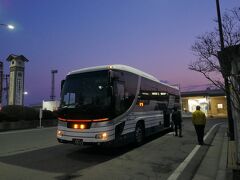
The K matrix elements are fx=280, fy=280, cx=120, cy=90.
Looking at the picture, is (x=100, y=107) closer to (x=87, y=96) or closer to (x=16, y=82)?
(x=87, y=96)

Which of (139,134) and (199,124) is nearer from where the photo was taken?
(139,134)

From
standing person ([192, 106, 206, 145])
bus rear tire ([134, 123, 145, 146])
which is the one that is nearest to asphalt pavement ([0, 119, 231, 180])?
bus rear tire ([134, 123, 145, 146])

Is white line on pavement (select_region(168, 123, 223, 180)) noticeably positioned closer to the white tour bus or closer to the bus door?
the white tour bus

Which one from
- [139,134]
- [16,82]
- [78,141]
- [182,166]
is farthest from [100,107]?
[16,82]

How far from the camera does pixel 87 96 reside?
10.0m

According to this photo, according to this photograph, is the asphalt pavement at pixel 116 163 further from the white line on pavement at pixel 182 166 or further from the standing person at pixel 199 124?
the standing person at pixel 199 124

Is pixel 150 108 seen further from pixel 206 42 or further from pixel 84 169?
pixel 84 169

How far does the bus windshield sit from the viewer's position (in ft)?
32.0

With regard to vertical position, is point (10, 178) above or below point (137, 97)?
below

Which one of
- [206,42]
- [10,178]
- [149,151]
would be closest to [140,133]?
[149,151]

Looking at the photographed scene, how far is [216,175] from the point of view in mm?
7488

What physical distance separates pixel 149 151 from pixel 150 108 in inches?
129

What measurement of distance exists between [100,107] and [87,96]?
2.29ft

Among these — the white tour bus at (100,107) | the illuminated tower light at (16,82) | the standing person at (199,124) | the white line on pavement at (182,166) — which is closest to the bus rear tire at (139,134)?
the white tour bus at (100,107)
